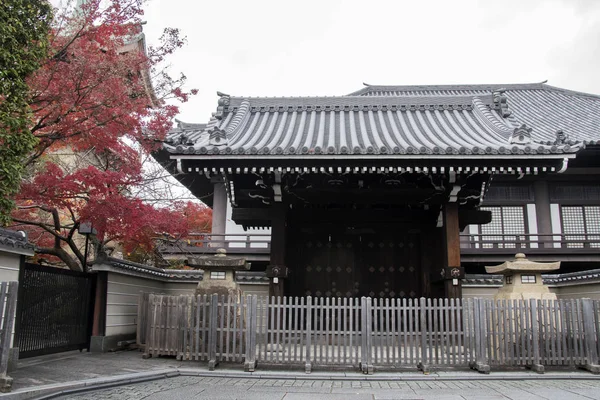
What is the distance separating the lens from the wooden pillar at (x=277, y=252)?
10609 mm

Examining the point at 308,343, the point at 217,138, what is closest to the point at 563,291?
the point at 308,343

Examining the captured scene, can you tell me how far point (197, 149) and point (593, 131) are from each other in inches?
591

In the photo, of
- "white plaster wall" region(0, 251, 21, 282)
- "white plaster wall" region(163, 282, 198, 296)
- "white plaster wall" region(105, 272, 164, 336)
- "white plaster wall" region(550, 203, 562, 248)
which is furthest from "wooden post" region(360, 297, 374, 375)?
"white plaster wall" region(550, 203, 562, 248)

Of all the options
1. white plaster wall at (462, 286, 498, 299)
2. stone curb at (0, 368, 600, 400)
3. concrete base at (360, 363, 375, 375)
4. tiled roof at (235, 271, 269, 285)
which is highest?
tiled roof at (235, 271, 269, 285)

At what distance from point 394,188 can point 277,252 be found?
3241mm

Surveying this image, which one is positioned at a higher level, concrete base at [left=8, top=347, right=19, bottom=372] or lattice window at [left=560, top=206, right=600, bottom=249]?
lattice window at [left=560, top=206, right=600, bottom=249]

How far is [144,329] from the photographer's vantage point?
10688 mm

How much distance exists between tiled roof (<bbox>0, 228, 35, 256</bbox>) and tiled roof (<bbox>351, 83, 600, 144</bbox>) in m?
13.2

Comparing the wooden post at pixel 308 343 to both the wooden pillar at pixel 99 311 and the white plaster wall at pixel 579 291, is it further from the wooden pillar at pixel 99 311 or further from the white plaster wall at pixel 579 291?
the white plaster wall at pixel 579 291

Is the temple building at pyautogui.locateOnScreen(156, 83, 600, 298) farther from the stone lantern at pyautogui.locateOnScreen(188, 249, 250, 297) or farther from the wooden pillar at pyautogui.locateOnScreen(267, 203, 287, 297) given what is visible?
the stone lantern at pyautogui.locateOnScreen(188, 249, 250, 297)

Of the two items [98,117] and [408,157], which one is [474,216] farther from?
[98,117]

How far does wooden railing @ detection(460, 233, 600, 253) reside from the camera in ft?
51.7

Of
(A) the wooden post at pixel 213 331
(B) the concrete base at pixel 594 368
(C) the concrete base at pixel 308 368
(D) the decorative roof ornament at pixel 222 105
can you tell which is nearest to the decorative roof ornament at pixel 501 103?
(B) the concrete base at pixel 594 368

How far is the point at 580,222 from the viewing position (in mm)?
16859
